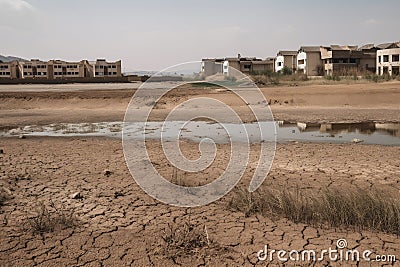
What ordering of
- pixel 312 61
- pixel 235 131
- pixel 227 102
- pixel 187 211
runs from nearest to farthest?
pixel 187 211 < pixel 235 131 < pixel 227 102 < pixel 312 61

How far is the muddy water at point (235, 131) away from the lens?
12.4 metres

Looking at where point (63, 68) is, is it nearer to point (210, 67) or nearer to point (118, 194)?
point (210, 67)

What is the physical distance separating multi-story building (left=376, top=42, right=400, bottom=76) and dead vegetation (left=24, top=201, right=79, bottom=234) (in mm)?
52166

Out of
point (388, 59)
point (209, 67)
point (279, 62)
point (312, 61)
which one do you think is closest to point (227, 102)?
point (209, 67)

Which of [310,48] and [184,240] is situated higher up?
[310,48]

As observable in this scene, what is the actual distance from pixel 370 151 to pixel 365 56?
5065cm

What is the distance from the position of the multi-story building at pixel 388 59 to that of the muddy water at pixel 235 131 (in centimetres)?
4005

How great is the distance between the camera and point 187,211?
5.53 metres

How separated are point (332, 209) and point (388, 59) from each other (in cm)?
5413

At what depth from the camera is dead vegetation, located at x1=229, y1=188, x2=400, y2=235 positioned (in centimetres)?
473

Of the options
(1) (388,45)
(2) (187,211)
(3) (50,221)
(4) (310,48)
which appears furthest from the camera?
(4) (310,48)

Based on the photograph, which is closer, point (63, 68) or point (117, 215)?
point (117, 215)

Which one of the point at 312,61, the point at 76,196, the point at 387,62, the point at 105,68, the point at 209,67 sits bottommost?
the point at 76,196

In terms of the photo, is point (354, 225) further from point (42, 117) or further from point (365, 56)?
point (365, 56)
